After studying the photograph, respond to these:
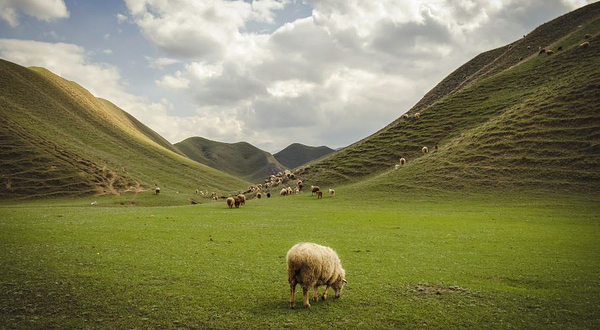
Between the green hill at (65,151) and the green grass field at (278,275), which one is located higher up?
the green hill at (65,151)

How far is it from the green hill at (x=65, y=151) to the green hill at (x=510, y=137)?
5291 cm

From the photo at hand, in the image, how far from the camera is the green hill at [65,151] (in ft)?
236

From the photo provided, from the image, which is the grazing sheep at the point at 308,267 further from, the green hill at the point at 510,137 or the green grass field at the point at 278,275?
the green hill at the point at 510,137

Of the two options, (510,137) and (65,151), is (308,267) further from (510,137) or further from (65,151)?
(65,151)

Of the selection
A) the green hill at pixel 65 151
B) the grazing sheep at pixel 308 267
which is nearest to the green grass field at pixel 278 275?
the grazing sheep at pixel 308 267

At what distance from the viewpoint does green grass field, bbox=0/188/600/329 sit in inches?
400

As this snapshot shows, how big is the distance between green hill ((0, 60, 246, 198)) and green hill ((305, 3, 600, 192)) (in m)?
52.9

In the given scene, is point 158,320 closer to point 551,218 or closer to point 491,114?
point 551,218

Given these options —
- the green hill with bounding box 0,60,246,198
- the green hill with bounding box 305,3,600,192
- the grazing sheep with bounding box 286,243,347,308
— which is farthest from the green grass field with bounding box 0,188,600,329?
the green hill with bounding box 0,60,246,198

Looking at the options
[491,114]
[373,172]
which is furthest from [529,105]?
[373,172]

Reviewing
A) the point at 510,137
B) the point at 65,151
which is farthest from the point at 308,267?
the point at 65,151

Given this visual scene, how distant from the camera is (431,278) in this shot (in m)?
14.7

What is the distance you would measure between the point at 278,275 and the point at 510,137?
61405 mm

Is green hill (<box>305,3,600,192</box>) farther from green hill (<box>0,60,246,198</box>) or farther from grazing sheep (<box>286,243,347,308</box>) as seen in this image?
green hill (<box>0,60,246,198</box>)
